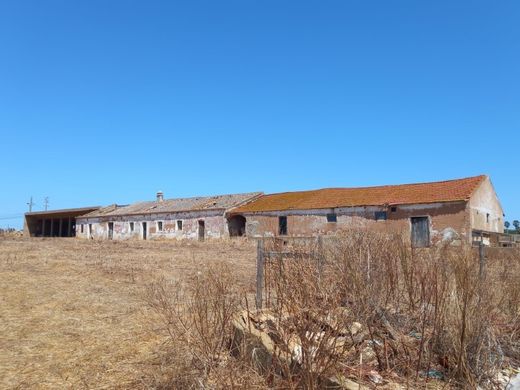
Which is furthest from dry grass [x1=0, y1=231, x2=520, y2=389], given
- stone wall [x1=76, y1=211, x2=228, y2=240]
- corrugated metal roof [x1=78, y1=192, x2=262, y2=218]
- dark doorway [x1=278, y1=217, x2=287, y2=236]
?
corrugated metal roof [x1=78, y1=192, x2=262, y2=218]

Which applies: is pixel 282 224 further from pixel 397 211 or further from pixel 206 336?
pixel 206 336

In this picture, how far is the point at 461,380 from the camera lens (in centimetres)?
397

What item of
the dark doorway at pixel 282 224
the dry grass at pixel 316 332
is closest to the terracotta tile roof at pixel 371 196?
the dark doorway at pixel 282 224

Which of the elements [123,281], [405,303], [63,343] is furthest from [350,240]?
[123,281]

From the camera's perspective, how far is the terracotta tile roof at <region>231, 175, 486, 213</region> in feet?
81.6

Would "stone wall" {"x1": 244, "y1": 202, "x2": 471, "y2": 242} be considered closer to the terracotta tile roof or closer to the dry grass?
the terracotta tile roof

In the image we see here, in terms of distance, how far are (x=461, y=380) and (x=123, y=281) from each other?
8813 millimetres

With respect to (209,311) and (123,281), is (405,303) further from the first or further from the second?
(123,281)

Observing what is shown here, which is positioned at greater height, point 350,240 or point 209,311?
point 350,240

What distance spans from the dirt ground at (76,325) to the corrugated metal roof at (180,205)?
2210 centimetres

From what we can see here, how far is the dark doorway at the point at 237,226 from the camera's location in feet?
111

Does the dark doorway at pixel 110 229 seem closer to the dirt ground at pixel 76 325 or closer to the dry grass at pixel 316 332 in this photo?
the dirt ground at pixel 76 325

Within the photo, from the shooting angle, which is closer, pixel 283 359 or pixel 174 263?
pixel 283 359

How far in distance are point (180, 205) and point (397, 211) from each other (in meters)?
19.8
